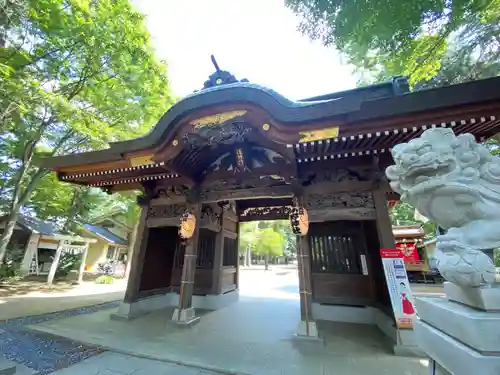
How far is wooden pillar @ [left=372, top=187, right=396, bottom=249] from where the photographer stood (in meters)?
3.94

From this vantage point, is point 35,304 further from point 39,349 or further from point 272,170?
point 272,170

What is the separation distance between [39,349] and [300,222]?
4.79 meters

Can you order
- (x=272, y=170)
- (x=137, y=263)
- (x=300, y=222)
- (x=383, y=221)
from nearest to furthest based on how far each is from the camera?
(x=383, y=221), (x=300, y=222), (x=272, y=170), (x=137, y=263)

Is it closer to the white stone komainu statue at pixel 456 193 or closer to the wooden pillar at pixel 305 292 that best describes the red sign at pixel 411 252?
the wooden pillar at pixel 305 292

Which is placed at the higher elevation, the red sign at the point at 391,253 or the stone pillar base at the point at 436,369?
the red sign at the point at 391,253

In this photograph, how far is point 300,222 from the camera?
14.1 ft

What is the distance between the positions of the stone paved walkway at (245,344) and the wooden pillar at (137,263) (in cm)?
60

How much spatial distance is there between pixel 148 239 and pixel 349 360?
505cm

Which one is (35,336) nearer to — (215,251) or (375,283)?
(215,251)

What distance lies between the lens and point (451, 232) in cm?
158

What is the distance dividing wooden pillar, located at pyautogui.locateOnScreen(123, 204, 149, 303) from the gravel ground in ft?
4.92

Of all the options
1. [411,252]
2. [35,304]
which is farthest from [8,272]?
[411,252]

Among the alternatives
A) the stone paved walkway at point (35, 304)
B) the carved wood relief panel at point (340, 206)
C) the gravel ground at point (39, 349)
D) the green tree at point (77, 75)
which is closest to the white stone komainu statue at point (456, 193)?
the carved wood relief panel at point (340, 206)

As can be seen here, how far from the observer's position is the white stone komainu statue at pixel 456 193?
1.45m
